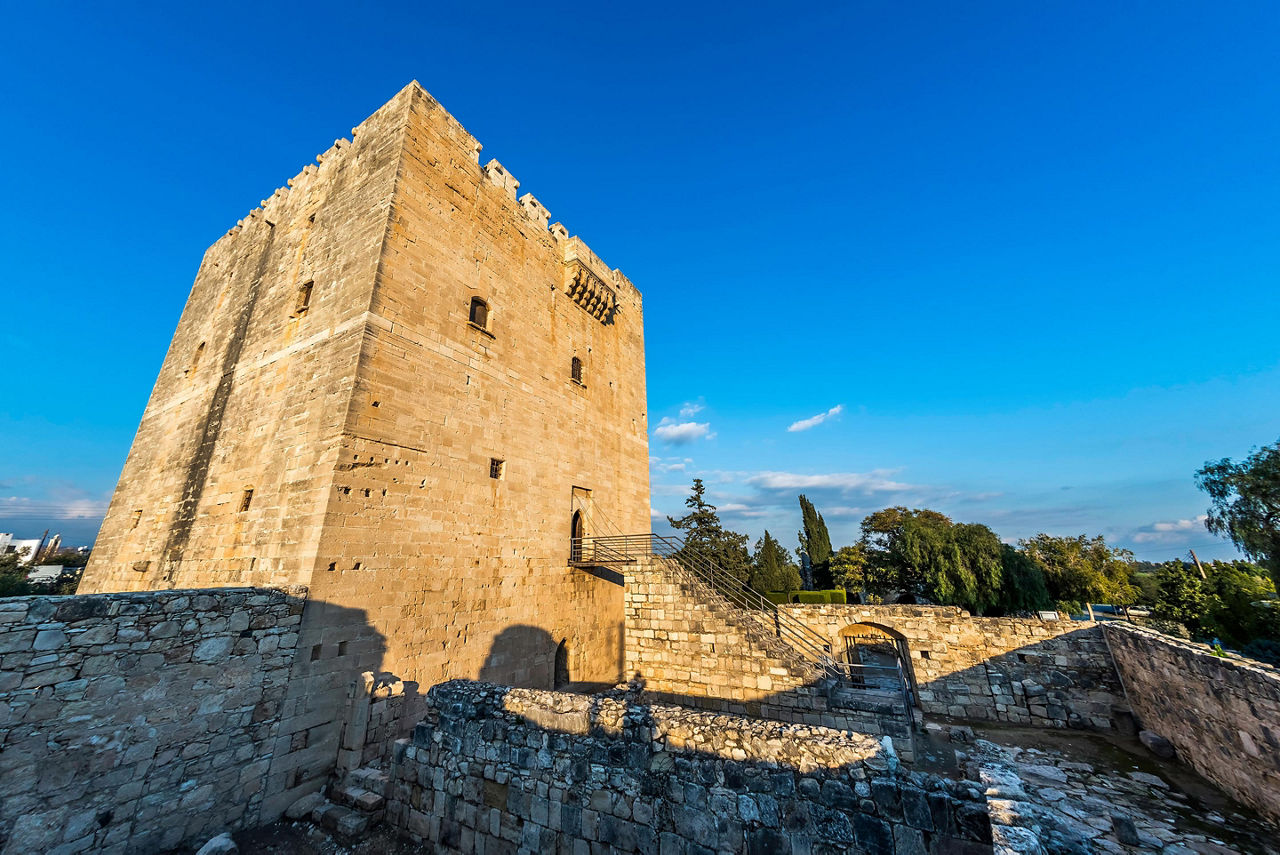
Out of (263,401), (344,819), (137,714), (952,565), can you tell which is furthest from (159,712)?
(952,565)

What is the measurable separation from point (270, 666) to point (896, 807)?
7.94m

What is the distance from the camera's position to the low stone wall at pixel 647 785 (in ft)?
10.9

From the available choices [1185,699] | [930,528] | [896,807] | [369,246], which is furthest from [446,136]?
[930,528]

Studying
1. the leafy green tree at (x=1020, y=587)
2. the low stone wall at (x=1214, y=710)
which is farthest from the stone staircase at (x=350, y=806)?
the leafy green tree at (x=1020, y=587)

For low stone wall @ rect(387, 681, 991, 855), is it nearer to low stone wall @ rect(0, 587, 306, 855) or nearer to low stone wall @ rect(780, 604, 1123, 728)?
low stone wall @ rect(0, 587, 306, 855)

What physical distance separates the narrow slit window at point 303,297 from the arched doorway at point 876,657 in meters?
14.5

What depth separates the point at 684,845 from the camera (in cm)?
380

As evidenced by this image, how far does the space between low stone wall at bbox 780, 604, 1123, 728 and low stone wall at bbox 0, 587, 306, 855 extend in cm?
1364

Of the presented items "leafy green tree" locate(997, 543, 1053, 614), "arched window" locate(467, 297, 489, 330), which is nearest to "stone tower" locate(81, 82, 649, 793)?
"arched window" locate(467, 297, 489, 330)

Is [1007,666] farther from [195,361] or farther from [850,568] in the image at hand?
[195,361]

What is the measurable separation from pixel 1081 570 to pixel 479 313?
34.9m

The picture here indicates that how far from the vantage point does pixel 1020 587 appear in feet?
71.1

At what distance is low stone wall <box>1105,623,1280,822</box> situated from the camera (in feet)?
19.6

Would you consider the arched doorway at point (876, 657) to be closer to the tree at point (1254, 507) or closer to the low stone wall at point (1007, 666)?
the low stone wall at point (1007, 666)
